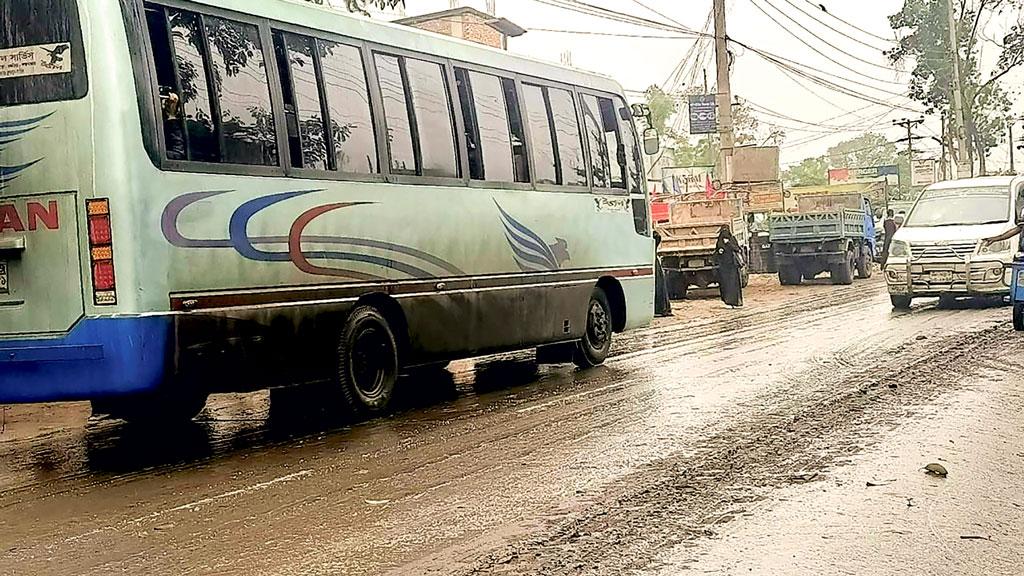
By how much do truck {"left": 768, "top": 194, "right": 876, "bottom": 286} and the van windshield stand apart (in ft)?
27.5

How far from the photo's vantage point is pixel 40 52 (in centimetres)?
687

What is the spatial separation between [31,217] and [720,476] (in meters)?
4.14

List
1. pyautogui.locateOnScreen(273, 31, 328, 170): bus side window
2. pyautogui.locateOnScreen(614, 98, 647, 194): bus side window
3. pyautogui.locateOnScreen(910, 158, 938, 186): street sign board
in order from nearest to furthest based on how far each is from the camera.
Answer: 1. pyautogui.locateOnScreen(273, 31, 328, 170): bus side window
2. pyautogui.locateOnScreen(614, 98, 647, 194): bus side window
3. pyautogui.locateOnScreen(910, 158, 938, 186): street sign board

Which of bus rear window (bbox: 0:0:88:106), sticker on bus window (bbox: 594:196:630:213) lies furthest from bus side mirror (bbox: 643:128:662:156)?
bus rear window (bbox: 0:0:88:106)

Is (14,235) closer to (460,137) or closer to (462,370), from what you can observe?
(460,137)

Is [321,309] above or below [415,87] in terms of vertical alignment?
below

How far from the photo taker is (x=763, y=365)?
11500mm

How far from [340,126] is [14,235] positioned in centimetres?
242

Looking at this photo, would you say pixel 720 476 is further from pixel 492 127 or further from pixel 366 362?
pixel 492 127

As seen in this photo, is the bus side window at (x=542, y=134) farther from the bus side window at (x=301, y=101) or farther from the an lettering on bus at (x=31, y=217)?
the an lettering on bus at (x=31, y=217)

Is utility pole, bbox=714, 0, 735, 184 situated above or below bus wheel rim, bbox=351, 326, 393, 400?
above

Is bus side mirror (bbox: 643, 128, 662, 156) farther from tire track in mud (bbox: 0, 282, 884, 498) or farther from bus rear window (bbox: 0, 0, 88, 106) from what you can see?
bus rear window (bbox: 0, 0, 88, 106)

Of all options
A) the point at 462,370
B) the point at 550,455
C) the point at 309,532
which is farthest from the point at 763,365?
the point at 309,532

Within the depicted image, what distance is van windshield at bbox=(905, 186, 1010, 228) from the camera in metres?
18.5
